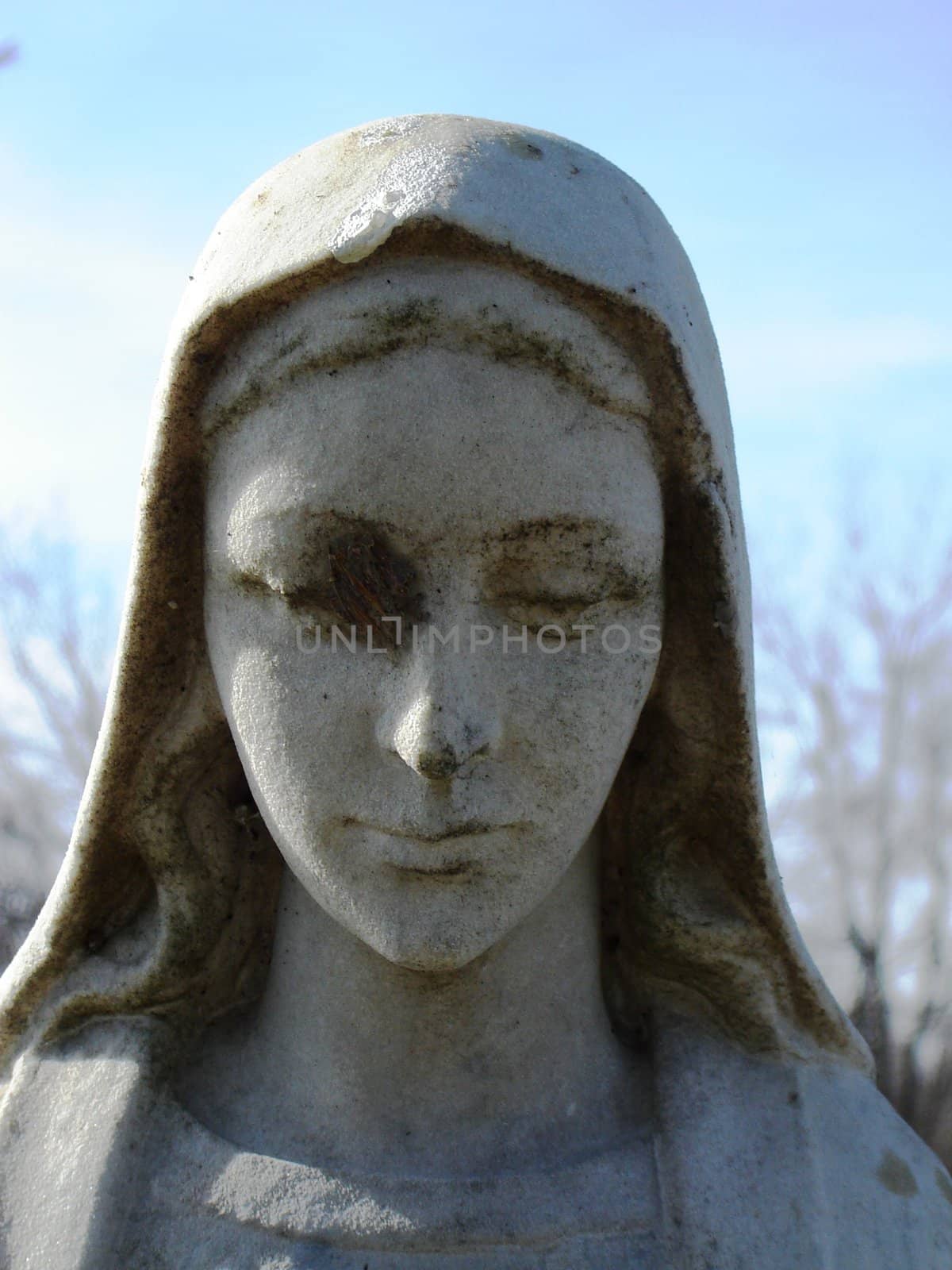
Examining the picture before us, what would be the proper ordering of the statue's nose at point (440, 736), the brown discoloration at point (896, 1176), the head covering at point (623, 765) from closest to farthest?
1. the statue's nose at point (440, 736)
2. the head covering at point (623, 765)
3. the brown discoloration at point (896, 1176)

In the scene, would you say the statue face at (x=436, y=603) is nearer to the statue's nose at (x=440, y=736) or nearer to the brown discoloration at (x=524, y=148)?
the statue's nose at (x=440, y=736)

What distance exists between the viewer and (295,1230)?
6.00 feet

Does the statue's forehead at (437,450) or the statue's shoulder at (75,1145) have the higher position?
the statue's forehead at (437,450)

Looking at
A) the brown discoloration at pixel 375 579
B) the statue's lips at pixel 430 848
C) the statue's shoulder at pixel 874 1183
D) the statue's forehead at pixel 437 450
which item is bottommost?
the statue's shoulder at pixel 874 1183

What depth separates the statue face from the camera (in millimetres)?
1749

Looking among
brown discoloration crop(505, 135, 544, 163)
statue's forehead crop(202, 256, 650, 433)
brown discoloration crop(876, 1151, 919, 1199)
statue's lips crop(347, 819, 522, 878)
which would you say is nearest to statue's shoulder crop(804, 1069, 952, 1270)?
brown discoloration crop(876, 1151, 919, 1199)

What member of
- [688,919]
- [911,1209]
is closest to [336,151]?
[688,919]

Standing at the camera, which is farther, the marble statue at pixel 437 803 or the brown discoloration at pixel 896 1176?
the brown discoloration at pixel 896 1176

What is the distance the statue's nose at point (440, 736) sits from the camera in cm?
171

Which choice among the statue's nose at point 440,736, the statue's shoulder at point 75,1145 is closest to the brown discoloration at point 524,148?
the statue's nose at point 440,736

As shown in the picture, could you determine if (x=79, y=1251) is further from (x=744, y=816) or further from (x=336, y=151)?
(x=336, y=151)

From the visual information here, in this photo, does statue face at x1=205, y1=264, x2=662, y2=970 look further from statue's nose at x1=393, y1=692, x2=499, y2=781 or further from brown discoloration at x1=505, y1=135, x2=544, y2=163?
brown discoloration at x1=505, y1=135, x2=544, y2=163

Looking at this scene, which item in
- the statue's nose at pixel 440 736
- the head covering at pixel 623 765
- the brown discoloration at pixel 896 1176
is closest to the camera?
the statue's nose at pixel 440 736

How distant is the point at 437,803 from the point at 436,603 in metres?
0.27
